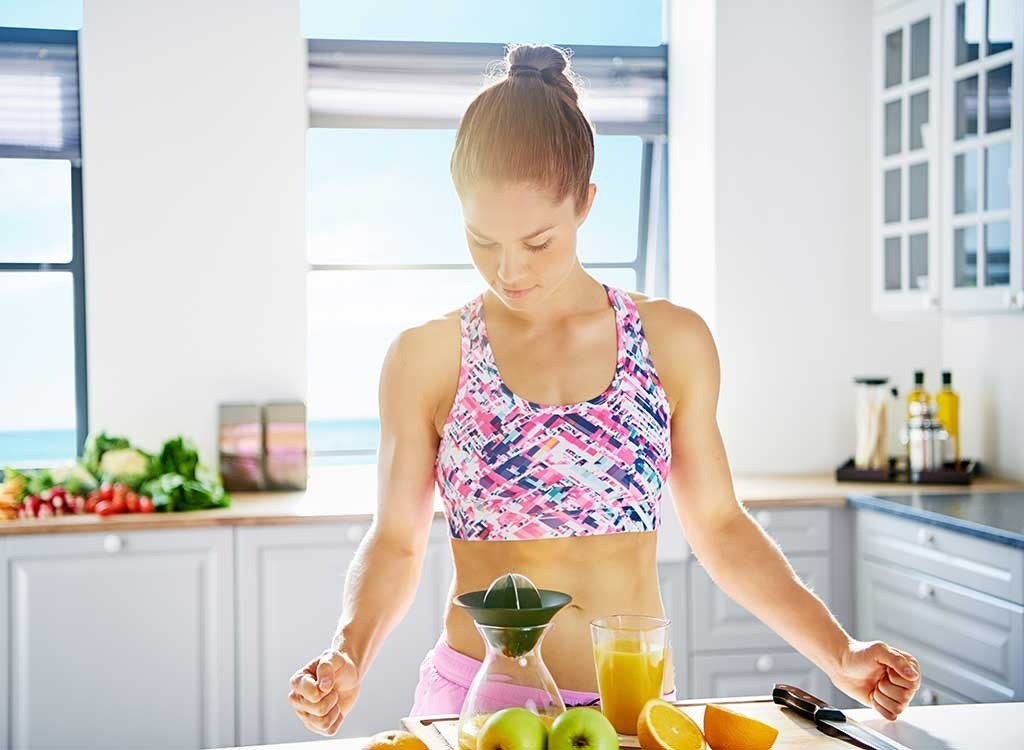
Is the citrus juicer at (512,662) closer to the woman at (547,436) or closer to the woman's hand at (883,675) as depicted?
the woman at (547,436)

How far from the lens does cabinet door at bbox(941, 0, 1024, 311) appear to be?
325cm

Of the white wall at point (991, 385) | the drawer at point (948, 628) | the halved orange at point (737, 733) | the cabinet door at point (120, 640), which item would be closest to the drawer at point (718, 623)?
the drawer at point (948, 628)

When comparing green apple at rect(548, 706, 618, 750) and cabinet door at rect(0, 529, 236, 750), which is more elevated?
green apple at rect(548, 706, 618, 750)

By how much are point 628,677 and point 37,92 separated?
131 inches

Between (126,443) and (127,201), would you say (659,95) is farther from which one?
(126,443)

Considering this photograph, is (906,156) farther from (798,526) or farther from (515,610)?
(515,610)

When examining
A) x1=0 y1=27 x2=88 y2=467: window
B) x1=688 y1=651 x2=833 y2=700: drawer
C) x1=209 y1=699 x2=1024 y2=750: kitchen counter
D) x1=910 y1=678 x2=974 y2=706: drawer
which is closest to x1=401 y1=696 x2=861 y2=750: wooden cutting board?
x1=209 y1=699 x2=1024 y2=750: kitchen counter

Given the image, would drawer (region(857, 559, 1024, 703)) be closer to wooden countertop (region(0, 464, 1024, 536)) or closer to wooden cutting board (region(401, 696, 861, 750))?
wooden countertop (region(0, 464, 1024, 536))

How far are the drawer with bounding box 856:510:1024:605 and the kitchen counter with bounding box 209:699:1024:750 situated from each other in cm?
140

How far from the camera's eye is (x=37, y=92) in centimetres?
397

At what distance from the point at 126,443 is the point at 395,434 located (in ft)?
7.50

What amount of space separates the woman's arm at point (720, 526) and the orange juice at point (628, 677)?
0.26m

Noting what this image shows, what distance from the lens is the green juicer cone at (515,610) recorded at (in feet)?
3.95

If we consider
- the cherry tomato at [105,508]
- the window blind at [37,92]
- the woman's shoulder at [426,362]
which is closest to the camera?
the woman's shoulder at [426,362]
